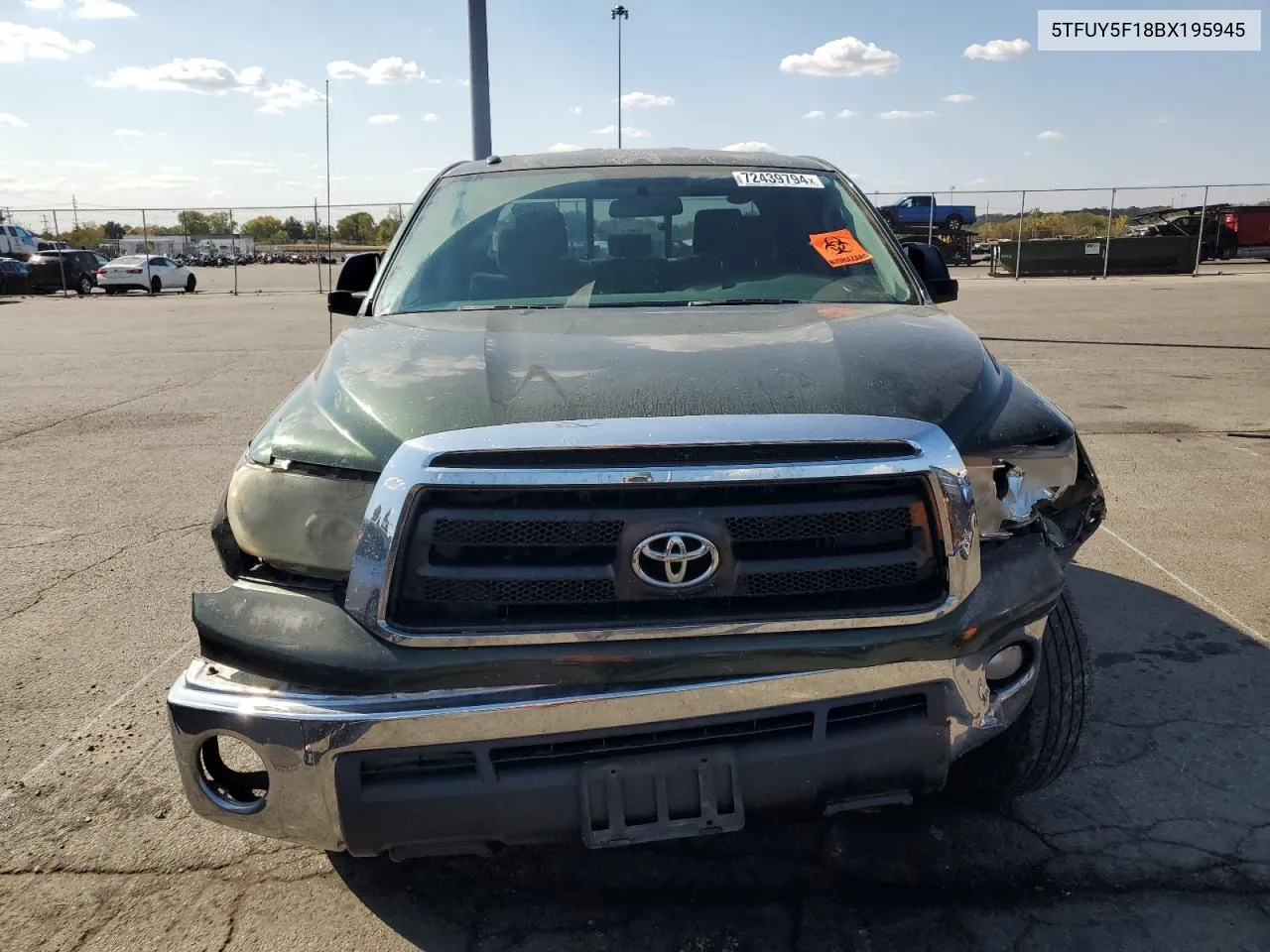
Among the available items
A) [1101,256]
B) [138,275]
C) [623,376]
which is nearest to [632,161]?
[623,376]

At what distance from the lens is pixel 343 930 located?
2428 mm

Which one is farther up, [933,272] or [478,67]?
[478,67]

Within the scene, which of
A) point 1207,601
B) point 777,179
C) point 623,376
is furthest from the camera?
point 1207,601

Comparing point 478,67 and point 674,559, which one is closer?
point 674,559

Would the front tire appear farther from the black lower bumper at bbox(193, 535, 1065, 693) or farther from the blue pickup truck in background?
the blue pickup truck in background

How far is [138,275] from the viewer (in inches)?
1318

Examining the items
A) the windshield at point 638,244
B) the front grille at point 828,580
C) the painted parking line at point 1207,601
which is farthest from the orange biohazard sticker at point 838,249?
the painted parking line at point 1207,601

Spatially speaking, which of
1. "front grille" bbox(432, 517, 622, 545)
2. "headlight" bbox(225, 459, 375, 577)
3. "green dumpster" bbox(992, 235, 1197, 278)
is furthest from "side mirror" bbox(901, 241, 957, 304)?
"green dumpster" bbox(992, 235, 1197, 278)

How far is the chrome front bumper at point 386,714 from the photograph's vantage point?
198cm

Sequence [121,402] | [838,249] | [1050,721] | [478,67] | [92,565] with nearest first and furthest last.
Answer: [1050,721], [838,249], [92,565], [121,402], [478,67]

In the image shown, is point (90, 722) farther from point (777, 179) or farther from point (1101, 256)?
point (1101, 256)

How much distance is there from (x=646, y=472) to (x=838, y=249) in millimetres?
1939

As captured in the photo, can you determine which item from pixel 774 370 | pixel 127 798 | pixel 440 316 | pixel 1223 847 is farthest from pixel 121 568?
pixel 1223 847

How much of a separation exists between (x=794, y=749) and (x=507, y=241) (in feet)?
7.06
